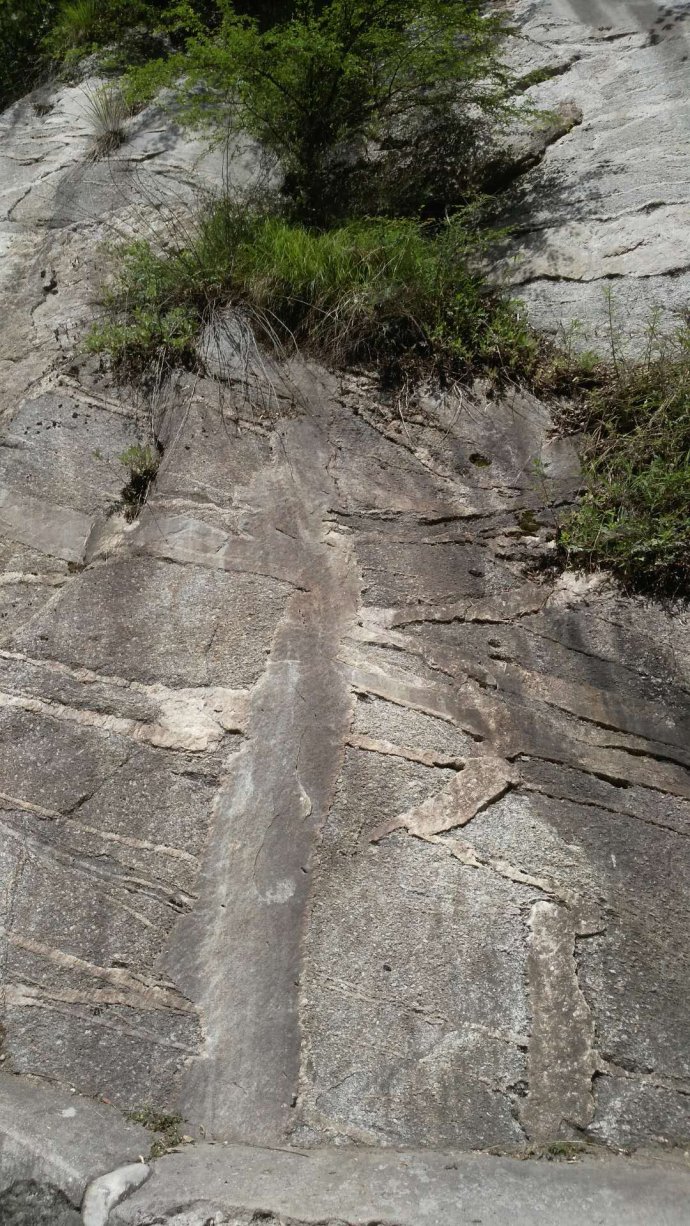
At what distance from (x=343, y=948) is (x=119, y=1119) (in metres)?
0.77

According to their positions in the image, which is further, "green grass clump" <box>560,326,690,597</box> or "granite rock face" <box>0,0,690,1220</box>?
"green grass clump" <box>560,326,690,597</box>

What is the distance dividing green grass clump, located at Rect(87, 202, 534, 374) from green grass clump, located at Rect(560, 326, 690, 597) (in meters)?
0.49

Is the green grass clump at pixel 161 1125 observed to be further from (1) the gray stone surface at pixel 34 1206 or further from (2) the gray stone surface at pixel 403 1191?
(1) the gray stone surface at pixel 34 1206

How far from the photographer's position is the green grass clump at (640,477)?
10.9ft

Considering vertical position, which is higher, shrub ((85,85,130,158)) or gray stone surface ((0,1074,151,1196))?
→ shrub ((85,85,130,158))

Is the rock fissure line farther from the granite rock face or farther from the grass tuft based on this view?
the grass tuft

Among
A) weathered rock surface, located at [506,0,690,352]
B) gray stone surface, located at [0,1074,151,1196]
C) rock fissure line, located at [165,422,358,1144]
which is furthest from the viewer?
weathered rock surface, located at [506,0,690,352]

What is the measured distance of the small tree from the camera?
15.3ft

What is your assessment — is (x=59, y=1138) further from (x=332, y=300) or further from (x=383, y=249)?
(x=383, y=249)

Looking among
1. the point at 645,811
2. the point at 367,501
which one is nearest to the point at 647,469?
the point at 367,501

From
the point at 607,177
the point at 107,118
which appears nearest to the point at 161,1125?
the point at 607,177

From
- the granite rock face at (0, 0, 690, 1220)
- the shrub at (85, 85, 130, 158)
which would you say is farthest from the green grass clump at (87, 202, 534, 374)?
the shrub at (85, 85, 130, 158)

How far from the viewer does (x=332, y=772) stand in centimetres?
299

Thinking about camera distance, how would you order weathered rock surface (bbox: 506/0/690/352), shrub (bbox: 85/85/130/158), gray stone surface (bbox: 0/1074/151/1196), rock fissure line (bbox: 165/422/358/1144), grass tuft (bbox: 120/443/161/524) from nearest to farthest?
1. gray stone surface (bbox: 0/1074/151/1196)
2. rock fissure line (bbox: 165/422/358/1144)
3. grass tuft (bbox: 120/443/161/524)
4. weathered rock surface (bbox: 506/0/690/352)
5. shrub (bbox: 85/85/130/158)
